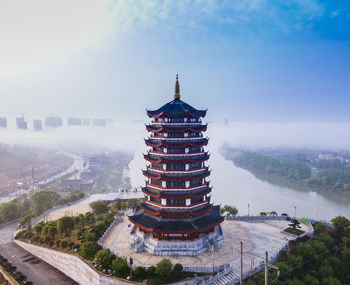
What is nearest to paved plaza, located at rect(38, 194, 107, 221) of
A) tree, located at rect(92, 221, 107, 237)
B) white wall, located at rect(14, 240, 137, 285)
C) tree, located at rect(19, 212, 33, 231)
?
tree, located at rect(19, 212, 33, 231)

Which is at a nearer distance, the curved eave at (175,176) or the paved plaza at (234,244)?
the paved plaza at (234,244)

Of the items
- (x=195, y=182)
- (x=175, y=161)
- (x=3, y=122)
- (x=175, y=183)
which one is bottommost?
(x=195, y=182)

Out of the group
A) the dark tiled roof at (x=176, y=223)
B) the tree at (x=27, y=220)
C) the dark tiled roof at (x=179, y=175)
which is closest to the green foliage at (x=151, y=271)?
the dark tiled roof at (x=176, y=223)

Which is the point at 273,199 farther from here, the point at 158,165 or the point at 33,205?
the point at 33,205

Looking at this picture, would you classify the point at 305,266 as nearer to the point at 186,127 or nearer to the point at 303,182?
the point at 186,127

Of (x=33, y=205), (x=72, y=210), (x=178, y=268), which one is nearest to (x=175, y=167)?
(x=178, y=268)

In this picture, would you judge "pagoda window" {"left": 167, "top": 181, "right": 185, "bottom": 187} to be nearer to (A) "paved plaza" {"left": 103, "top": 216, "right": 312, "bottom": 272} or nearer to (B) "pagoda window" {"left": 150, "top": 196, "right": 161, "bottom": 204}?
(B) "pagoda window" {"left": 150, "top": 196, "right": 161, "bottom": 204}

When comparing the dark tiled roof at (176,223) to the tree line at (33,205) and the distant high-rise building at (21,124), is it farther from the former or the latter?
the distant high-rise building at (21,124)
